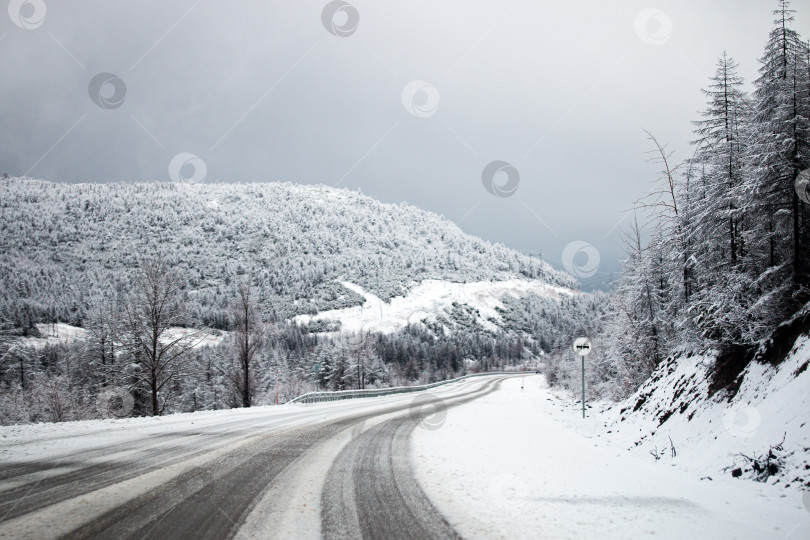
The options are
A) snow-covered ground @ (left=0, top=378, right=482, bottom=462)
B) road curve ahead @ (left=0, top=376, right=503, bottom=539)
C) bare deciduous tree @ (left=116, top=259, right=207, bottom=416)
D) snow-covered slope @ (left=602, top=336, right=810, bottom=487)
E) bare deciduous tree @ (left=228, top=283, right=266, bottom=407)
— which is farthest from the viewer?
bare deciduous tree @ (left=228, top=283, right=266, bottom=407)

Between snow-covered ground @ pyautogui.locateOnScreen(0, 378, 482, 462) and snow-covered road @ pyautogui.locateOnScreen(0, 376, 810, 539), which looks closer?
snow-covered road @ pyautogui.locateOnScreen(0, 376, 810, 539)

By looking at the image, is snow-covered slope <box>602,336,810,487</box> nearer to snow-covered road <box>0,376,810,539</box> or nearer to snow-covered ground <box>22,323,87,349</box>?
snow-covered road <box>0,376,810,539</box>

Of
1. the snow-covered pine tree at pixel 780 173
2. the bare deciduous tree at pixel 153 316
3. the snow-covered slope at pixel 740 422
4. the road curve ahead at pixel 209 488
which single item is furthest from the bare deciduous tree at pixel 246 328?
the snow-covered pine tree at pixel 780 173

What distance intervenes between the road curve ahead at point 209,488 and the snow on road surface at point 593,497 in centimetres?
55

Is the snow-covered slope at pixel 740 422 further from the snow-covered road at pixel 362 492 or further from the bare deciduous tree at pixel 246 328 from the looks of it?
the bare deciduous tree at pixel 246 328

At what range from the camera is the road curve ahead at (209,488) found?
13.7ft

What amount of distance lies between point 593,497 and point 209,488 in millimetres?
5146

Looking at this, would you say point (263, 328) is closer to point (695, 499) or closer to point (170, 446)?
point (170, 446)

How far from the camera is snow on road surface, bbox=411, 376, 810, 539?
4199mm

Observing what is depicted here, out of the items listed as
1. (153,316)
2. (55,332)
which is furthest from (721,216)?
(55,332)

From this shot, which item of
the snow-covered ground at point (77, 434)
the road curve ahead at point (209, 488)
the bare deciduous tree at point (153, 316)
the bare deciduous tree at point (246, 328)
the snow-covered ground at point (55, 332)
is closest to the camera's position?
the road curve ahead at point (209, 488)

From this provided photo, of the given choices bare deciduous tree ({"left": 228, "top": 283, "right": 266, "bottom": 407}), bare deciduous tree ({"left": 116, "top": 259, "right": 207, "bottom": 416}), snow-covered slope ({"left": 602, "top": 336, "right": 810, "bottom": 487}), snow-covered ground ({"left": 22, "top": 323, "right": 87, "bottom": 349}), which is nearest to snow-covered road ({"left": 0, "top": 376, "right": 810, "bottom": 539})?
snow-covered slope ({"left": 602, "top": 336, "right": 810, "bottom": 487})

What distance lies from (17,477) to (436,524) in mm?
6080

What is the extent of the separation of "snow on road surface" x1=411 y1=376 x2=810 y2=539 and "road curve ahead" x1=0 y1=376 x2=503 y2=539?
1.80 ft
